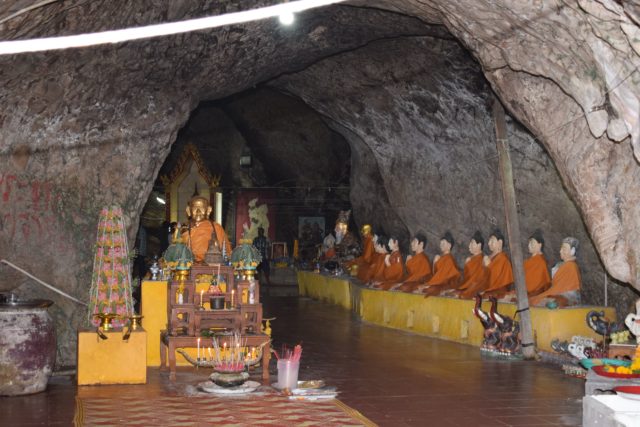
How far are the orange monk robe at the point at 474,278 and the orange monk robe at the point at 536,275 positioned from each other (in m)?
1.08

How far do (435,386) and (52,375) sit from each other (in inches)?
196

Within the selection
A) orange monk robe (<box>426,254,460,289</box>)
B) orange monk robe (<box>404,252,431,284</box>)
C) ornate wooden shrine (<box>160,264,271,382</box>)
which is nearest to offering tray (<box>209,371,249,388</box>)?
ornate wooden shrine (<box>160,264,271,382</box>)

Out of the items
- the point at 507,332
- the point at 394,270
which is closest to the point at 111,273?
the point at 507,332

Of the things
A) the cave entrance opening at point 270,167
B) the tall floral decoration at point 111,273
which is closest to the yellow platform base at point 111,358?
the tall floral decoration at point 111,273

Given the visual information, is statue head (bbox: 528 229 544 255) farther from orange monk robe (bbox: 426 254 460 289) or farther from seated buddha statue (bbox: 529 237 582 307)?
orange monk robe (bbox: 426 254 460 289)

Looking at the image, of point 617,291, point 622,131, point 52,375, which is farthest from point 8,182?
point 617,291

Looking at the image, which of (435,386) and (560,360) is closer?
(435,386)

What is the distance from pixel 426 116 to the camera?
1725cm

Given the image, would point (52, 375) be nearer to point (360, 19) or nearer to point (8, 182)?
point (8, 182)

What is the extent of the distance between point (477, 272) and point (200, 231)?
208 inches

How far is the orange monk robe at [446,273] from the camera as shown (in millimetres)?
16516

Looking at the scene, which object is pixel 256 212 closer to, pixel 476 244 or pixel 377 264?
pixel 377 264

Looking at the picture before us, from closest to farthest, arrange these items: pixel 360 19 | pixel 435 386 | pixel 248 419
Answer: pixel 248 419
pixel 435 386
pixel 360 19

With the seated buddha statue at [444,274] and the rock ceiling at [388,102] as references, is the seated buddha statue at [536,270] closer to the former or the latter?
the rock ceiling at [388,102]
